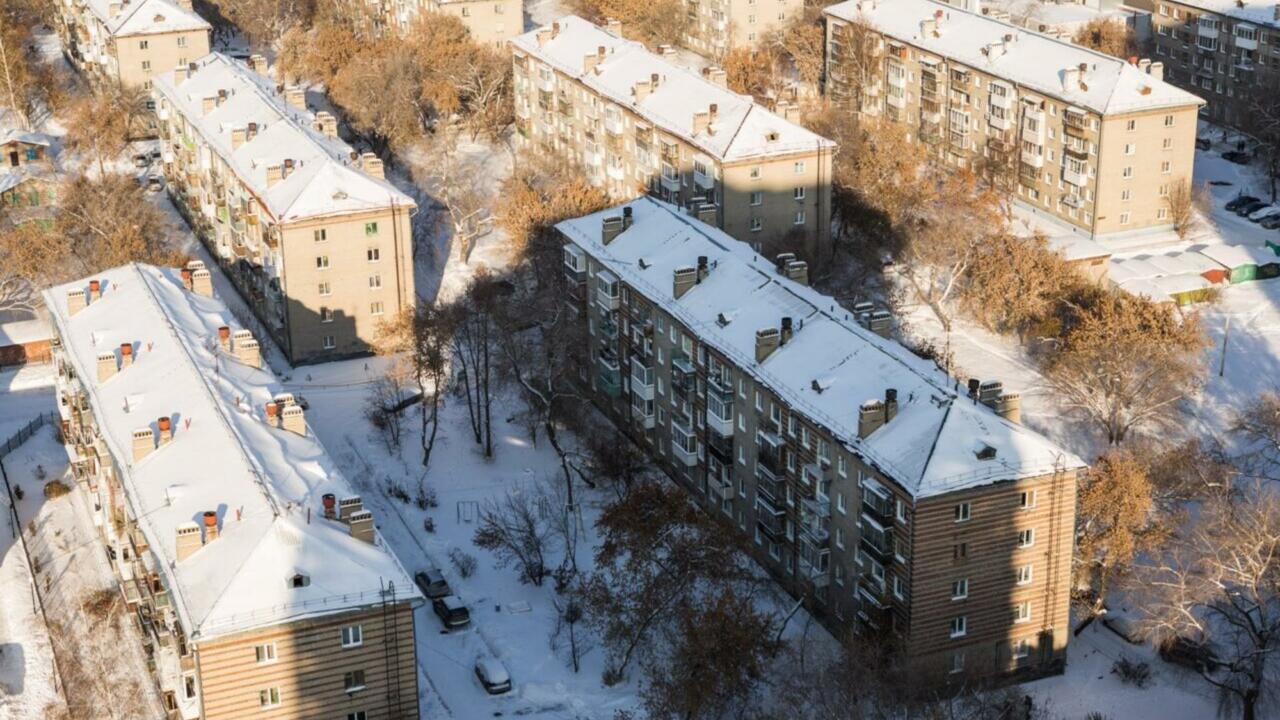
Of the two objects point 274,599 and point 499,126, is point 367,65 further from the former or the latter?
point 274,599

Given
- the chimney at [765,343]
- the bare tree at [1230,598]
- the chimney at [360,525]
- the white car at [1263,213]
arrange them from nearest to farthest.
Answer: the chimney at [360,525]
the bare tree at [1230,598]
the chimney at [765,343]
the white car at [1263,213]

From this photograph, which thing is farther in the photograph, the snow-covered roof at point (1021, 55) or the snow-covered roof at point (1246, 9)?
the snow-covered roof at point (1246, 9)

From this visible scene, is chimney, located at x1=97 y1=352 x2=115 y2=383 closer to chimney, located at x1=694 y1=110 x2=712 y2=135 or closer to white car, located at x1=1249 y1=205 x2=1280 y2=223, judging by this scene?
chimney, located at x1=694 y1=110 x2=712 y2=135

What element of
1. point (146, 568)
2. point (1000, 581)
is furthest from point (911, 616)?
point (146, 568)

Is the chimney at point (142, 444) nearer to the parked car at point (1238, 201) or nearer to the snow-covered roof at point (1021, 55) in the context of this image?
the snow-covered roof at point (1021, 55)

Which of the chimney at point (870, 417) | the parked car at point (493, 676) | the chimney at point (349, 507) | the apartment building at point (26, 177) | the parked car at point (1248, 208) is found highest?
the chimney at point (870, 417)

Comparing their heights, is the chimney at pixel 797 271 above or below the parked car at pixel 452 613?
above

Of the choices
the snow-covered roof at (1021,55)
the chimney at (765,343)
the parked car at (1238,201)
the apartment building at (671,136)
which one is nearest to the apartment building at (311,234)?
the apartment building at (671,136)
